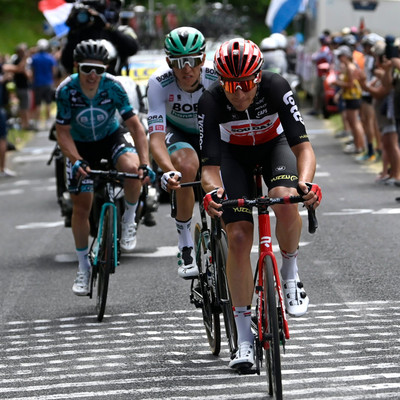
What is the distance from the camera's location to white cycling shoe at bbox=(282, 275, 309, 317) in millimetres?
6367

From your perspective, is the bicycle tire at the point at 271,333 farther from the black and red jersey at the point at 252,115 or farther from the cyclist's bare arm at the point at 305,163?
the black and red jersey at the point at 252,115

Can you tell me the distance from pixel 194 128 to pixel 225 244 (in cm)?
160

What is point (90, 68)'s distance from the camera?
29.1 ft

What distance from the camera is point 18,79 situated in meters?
27.6

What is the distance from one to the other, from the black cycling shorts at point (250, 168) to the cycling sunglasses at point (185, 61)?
3.96 ft

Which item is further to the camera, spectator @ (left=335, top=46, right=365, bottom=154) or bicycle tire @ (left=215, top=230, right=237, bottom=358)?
spectator @ (left=335, top=46, right=365, bottom=154)

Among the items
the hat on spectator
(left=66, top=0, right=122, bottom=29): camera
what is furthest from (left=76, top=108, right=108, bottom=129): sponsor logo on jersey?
the hat on spectator

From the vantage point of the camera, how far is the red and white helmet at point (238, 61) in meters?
6.04

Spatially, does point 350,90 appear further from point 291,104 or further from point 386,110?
point 291,104

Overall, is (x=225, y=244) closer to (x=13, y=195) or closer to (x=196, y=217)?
(x=196, y=217)

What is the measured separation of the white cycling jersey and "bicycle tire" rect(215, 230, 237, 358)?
1.37 m

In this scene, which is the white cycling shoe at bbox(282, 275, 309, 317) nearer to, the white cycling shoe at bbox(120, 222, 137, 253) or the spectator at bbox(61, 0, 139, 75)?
the white cycling shoe at bbox(120, 222, 137, 253)

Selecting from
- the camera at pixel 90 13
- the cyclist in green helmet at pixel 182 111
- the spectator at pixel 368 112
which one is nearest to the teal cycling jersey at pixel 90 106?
the cyclist in green helmet at pixel 182 111

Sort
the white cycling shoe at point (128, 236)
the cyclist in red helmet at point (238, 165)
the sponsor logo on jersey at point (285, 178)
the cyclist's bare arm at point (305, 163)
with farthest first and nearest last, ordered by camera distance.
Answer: the white cycling shoe at point (128, 236) < the sponsor logo on jersey at point (285, 178) < the cyclist in red helmet at point (238, 165) < the cyclist's bare arm at point (305, 163)
